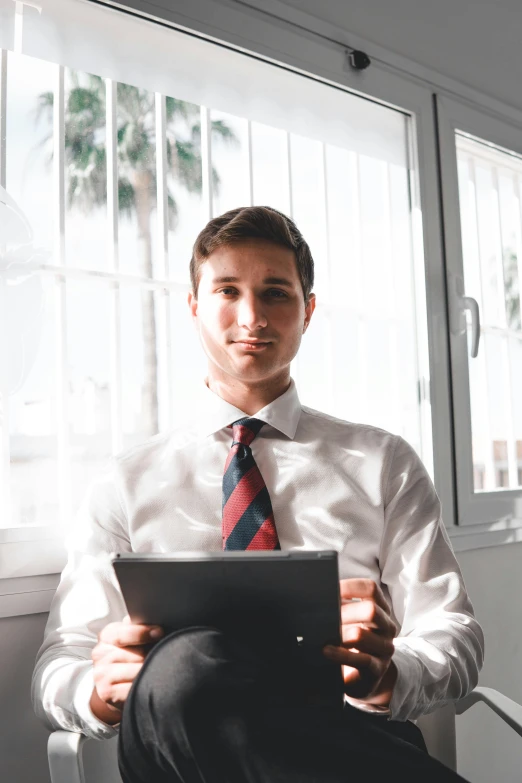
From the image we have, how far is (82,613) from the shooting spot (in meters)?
1.34

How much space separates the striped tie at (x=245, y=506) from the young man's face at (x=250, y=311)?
0.56ft

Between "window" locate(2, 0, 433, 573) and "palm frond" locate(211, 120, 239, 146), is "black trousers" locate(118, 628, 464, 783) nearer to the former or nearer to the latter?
"window" locate(2, 0, 433, 573)

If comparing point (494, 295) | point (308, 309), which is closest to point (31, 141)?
point (308, 309)

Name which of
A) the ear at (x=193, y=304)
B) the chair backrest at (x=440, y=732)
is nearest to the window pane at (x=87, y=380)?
the ear at (x=193, y=304)

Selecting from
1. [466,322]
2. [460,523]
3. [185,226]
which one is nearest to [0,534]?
[185,226]

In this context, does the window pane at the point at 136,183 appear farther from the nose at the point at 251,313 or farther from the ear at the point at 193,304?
the nose at the point at 251,313

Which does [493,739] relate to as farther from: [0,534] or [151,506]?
[0,534]

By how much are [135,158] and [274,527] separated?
1027 mm

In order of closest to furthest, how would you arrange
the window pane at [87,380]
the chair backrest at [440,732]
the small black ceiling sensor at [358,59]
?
the chair backrest at [440,732], the window pane at [87,380], the small black ceiling sensor at [358,59]

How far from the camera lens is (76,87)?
5.82 feet

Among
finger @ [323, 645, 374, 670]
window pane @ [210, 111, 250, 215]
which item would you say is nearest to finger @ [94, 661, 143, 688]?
finger @ [323, 645, 374, 670]

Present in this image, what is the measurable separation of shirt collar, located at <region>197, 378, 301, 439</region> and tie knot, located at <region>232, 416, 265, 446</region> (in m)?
0.01

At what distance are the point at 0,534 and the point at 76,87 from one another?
109 cm

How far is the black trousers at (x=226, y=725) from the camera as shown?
2.82 ft
